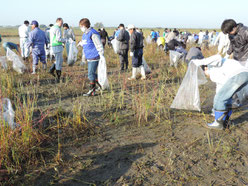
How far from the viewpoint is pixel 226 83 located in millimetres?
2525

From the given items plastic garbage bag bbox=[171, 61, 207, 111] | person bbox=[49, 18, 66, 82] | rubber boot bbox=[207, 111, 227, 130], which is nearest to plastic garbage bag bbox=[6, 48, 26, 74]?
person bbox=[49, 18, 66, 82]

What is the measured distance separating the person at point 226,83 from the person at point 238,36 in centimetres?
85

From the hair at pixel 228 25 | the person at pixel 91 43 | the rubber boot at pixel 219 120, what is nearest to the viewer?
the rubber boot at pixel 219 120

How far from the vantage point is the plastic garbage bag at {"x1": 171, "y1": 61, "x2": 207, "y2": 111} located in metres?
2.84

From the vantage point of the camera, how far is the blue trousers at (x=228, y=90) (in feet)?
7.98

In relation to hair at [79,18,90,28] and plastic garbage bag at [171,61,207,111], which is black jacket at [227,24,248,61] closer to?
plastic garbage bag at [171,61,207,111]

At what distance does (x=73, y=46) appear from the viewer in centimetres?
638

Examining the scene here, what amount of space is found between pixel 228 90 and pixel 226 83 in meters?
0.09

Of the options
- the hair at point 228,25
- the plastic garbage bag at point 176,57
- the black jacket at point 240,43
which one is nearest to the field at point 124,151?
the black jacket at point 240,43

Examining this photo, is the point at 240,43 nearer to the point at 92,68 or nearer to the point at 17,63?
the point at 92,68

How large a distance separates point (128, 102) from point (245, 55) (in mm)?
2127

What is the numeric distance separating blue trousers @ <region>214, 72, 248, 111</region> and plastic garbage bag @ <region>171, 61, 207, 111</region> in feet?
1.00

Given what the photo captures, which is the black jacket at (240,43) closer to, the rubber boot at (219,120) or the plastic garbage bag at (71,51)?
the rubber boot at (219,120)

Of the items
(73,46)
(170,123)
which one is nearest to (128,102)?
(170,123)
